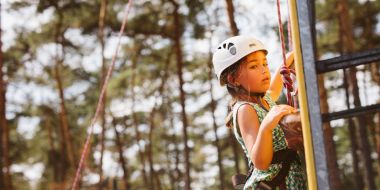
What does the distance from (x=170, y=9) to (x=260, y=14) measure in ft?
13.8

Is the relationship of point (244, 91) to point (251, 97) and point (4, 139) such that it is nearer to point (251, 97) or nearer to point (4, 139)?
point (251, 97)

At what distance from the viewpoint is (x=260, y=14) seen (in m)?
13.6

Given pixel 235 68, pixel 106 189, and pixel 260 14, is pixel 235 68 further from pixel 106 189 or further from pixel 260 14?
pixel 106 189

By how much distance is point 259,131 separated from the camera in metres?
1.92

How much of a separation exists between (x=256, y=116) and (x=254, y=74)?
0.85ft

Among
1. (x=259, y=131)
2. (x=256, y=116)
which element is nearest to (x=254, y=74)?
(x=256, y=116)

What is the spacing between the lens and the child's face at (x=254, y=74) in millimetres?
2258

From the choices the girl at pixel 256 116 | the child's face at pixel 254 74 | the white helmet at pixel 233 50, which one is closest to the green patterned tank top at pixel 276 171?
the girl at pixel 256 116

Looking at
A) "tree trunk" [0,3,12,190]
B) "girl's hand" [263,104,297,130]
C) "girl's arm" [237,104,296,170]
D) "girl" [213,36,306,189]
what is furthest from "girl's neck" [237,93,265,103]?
"tree trunk" [0,3,12,190]

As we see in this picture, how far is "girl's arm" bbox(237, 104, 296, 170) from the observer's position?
6.06 ft

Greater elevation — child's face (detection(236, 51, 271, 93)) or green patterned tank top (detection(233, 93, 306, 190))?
child's face (detection(236, 51, 271, 93))

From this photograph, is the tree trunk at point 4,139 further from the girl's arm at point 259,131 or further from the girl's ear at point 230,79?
the girl's arm at point 259,131

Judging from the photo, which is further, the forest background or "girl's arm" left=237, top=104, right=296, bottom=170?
Result: the forest background

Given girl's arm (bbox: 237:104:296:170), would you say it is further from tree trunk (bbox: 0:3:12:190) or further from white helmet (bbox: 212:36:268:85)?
tree trunk (bbox: 0:3:12:190)
